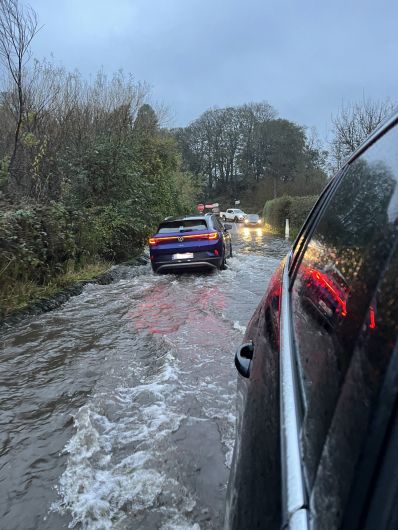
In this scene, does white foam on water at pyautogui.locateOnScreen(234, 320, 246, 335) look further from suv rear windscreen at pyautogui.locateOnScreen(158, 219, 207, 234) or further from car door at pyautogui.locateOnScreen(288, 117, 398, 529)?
car door at pyautogui.locateOnScreen(288, 117, 398, 529)

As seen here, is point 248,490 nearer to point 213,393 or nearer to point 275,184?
point 213,393

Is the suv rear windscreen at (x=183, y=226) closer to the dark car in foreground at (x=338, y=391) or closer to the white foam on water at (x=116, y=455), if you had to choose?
the white foam on water at (x=116, y=455)

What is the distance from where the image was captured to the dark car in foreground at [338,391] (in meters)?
0.63

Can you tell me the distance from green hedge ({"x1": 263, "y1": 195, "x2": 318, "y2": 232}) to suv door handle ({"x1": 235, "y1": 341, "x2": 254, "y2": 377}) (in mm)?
18803

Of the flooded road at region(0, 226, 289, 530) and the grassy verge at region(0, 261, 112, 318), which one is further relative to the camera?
the grassy verge at region(0, 261, 112, 318)

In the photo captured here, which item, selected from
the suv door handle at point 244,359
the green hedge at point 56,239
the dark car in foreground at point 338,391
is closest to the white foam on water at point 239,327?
the green hedge at point 56,239

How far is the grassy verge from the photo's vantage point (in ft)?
22.2

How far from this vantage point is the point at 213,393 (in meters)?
4.03

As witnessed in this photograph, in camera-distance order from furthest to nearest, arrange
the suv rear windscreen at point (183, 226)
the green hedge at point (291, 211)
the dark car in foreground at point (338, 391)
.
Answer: the green hedge at point (291, 211) → the suv rear windscreen at point (183, 226) → the dark car in foreground at point (338, 391)

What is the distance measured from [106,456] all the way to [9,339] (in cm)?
342

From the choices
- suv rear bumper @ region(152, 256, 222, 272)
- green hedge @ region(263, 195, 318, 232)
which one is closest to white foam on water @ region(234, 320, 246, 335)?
suv rear bumper @ region(152, 256, 222, 272)

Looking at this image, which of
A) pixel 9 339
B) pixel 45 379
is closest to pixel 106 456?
pixel 45 379

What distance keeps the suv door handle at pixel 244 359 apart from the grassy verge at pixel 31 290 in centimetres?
543

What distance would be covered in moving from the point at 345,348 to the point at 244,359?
998mm
